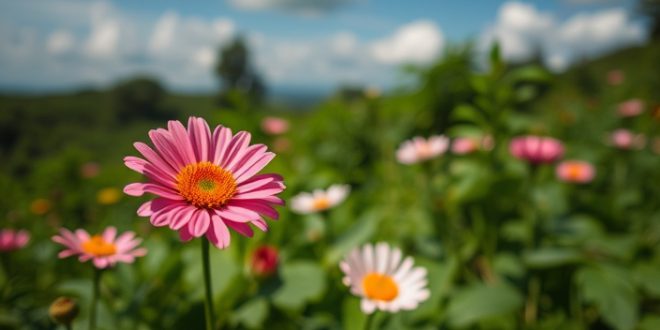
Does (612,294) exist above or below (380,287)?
below

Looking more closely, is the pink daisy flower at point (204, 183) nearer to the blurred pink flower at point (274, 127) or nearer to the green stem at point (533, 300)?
the green stem at point (533, 300)

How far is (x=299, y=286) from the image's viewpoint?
3.48 ft

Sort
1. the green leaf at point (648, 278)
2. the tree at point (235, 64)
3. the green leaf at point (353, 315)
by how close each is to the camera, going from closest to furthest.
Answer: the green leaf at point (353, 315), the green leaf at point (648, 278), the tree at point (235, 64)

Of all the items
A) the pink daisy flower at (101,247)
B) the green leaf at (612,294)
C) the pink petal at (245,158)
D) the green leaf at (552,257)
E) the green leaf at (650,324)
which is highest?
the pink petal at (245,158)

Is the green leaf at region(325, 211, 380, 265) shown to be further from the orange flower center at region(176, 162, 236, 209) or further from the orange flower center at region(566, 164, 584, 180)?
the orange flower center at region(566, 164, 584, 180)

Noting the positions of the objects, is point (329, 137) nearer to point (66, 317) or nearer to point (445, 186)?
point (445, 186)

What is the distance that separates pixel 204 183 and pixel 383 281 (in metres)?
0.45

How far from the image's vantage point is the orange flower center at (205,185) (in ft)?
1.82

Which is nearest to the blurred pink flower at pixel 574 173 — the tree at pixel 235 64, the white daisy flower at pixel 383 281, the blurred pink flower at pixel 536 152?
the blurred pink flower at pixel 536 152

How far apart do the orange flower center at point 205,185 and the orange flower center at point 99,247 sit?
1.13ft

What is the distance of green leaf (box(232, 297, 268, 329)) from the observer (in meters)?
0.96

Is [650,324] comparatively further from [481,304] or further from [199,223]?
[199,223]

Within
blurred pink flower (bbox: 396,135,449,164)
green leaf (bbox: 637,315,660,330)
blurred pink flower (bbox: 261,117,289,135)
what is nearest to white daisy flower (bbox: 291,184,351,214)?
blurred pink flower (bbox: 396,135,449,164)

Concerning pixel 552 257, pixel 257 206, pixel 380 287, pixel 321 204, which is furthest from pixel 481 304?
pixel 257 206
